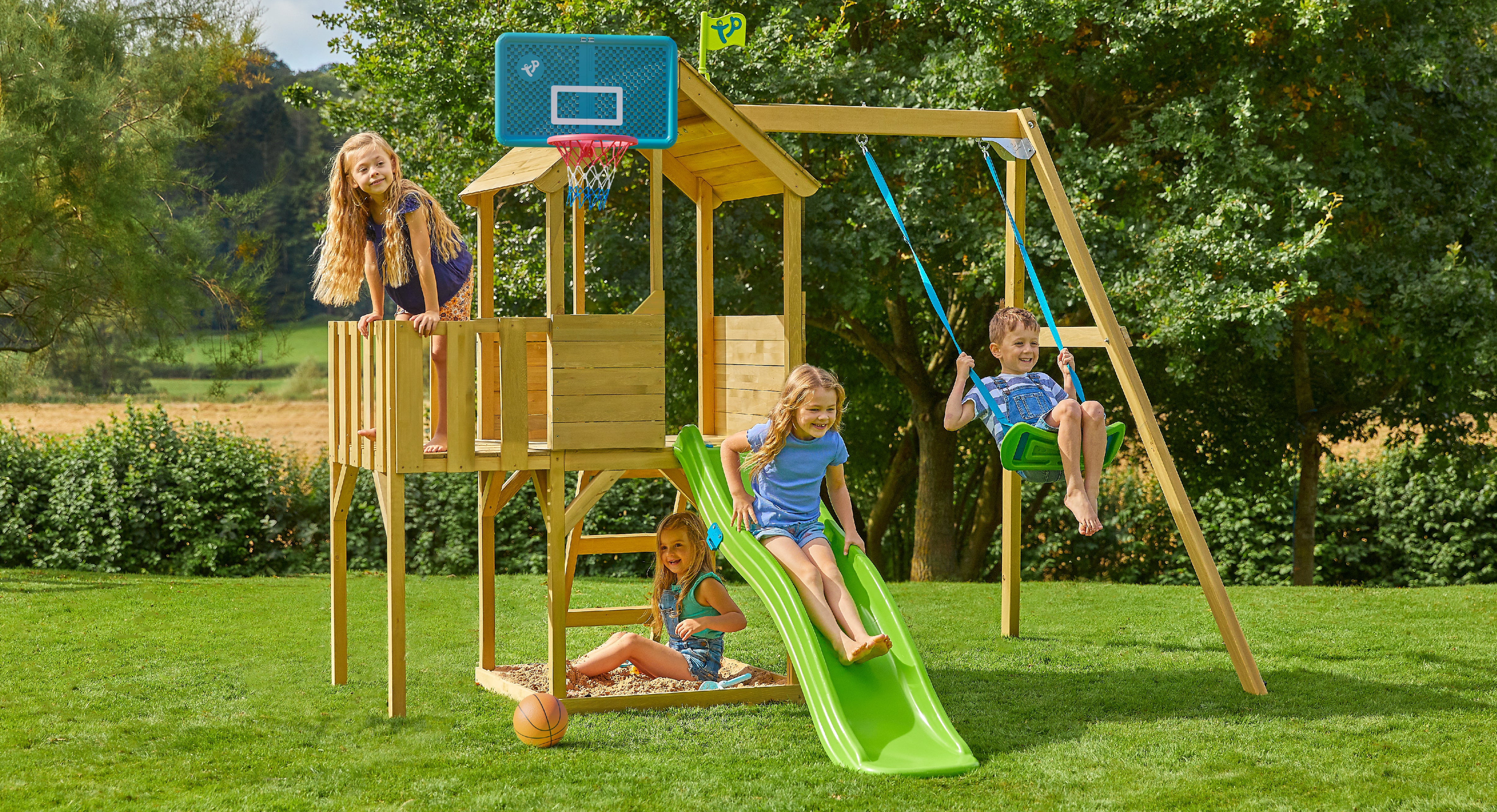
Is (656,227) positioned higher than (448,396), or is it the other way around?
(656,227)

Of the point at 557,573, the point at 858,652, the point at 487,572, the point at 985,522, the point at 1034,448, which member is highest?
the point at 1034,448

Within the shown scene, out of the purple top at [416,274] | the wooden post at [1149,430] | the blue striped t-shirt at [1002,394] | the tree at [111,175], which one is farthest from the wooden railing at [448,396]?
the tree at [111,175]

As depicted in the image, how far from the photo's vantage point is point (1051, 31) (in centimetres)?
1059

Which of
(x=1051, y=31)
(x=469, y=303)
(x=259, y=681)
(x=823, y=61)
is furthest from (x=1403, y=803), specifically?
(x=823, y=61)

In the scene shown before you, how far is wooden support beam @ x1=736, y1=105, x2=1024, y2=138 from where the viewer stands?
7008 mm

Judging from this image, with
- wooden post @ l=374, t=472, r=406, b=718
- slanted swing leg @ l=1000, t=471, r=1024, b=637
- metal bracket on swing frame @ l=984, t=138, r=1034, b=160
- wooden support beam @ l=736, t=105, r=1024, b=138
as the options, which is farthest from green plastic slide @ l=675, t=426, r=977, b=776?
metal bracket on swing frame @ l=984, t=138, r=1034, b=160

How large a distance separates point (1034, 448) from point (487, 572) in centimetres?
288

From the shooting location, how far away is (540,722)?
5.61m

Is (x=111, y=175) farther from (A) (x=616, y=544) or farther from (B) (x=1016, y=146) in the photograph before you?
(B) (x=1016, y=146)

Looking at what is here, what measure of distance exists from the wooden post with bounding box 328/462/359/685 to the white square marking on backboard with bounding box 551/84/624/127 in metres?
2.10

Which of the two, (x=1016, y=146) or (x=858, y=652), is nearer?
(x=858, y=652)

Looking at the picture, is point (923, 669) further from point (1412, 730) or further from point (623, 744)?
point (1412, 730)

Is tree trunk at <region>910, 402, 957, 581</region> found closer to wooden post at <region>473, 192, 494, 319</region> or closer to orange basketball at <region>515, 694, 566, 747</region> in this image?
wooden post at <region>473, 192, 494, 319</region>

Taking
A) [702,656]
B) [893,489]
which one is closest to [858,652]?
[702,656]
